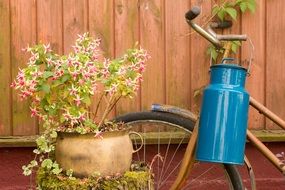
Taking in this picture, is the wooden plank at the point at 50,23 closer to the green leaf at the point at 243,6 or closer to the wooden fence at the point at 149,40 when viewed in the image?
the wooden fence at the point at 149,40

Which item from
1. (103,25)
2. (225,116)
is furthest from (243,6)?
(225,116)

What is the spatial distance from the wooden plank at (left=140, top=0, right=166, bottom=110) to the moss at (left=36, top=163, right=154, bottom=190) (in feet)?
3.96

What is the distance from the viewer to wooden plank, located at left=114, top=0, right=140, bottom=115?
3.76 meters

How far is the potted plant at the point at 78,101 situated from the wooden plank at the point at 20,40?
3.51 feet

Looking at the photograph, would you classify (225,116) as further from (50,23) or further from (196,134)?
(50,23)

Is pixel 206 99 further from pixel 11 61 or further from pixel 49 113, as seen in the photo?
pixel 11 61

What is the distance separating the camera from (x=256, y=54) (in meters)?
3.87

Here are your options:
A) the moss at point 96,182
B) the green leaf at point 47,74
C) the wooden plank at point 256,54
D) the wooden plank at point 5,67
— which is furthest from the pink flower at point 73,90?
the wooden plank at point 256,54

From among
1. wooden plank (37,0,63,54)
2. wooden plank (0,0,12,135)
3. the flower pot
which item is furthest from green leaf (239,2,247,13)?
the flower pot

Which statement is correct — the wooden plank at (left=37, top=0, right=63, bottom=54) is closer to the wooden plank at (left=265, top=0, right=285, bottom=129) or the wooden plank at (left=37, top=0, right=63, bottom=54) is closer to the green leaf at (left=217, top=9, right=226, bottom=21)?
the green leaf at (left=217, top=9, right=226, bottom=21)

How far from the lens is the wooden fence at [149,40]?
145 inches

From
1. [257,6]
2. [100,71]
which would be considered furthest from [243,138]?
[257,6]

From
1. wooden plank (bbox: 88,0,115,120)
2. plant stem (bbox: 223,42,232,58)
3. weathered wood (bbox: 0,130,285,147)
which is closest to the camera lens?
plant stem (bbox: 223,42,232,58)

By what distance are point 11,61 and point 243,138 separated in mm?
1601
